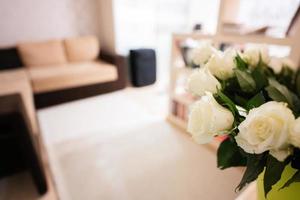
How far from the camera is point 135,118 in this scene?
207cm

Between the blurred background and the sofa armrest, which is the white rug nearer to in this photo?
the blurred background

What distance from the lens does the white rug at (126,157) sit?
78 centimetres

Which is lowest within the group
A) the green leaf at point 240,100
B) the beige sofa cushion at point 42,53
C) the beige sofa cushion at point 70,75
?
the beige sofa cushion at point 70,75

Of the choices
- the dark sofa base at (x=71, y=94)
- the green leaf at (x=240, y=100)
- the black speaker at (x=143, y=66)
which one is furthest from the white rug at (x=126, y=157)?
the black speaker at (x=143, y=66)

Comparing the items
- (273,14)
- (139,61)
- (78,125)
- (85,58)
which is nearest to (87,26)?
(85,58)

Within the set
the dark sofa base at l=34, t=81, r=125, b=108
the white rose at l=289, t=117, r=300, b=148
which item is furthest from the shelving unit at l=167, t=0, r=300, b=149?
the dark sofa base at l=34, t=81, r=125, b=108

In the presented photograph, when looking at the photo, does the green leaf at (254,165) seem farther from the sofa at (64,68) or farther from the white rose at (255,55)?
the sofa at (64,68)

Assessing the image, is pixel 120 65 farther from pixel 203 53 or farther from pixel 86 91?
pixel 203 53

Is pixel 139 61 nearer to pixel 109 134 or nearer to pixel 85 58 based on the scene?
pixel 85 58

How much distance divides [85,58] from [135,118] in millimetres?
1645

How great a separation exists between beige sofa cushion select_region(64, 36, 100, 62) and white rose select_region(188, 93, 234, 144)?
3.07 meters

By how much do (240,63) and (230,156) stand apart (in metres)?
0.24

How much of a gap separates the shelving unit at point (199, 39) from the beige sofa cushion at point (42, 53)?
1.98 meters

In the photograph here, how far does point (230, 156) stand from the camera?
1.37 ft
